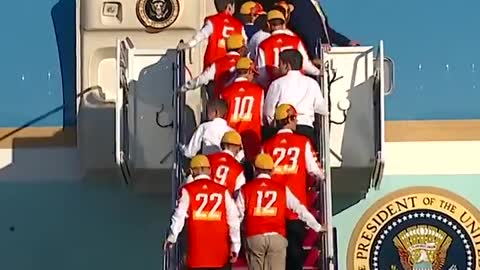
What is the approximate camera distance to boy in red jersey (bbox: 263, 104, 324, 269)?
11156 mm

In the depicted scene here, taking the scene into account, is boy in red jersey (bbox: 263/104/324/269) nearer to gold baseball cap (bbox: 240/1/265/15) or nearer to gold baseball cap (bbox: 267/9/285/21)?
gold baseball cap (bbox: 267/9/285/21)

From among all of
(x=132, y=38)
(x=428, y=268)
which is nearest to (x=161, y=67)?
(x=132, y=38)

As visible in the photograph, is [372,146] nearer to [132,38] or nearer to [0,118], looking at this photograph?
[132,38]

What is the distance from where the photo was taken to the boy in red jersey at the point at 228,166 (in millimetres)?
11172

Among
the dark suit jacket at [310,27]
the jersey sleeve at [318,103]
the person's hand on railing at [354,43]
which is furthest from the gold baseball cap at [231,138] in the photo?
the person's hand on railing at [354,43]

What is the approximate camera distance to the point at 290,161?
1120 centimetres

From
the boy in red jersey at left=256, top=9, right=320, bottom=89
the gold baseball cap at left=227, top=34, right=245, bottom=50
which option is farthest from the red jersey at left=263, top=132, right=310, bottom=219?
the gold baseball cap at left=227, top=34, right=245, bottom=50

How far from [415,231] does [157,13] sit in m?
3.44

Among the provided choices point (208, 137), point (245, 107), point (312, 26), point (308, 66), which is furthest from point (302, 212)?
point (312, 26)

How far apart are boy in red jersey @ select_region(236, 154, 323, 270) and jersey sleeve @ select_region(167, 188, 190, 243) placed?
0.40 m

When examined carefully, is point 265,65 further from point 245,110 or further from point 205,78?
point 245,110

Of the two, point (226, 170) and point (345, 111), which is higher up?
point (345, 111)

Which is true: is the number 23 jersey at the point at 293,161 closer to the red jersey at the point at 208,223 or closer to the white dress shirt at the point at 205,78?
the red jersey at the point at 208,223

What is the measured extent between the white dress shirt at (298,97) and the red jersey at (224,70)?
1.62ft
